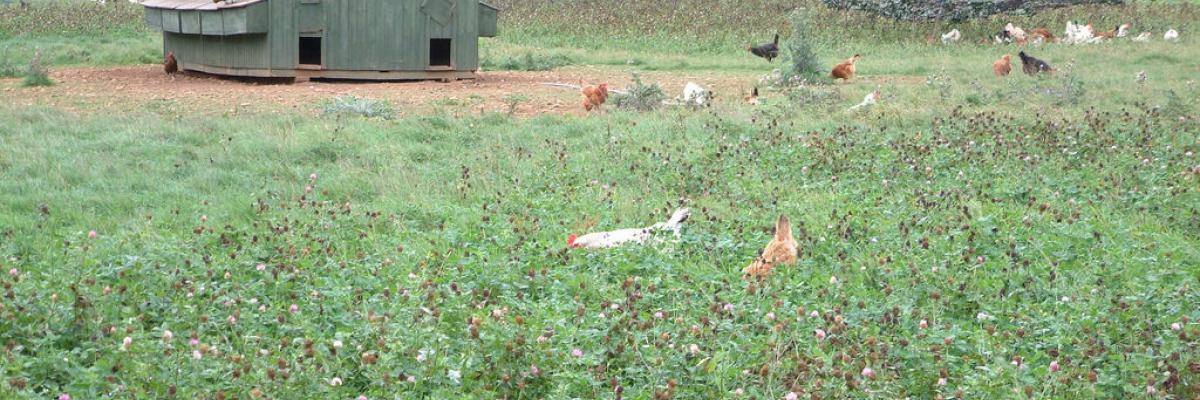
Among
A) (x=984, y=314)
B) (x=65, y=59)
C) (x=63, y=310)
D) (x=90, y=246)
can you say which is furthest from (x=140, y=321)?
(x=65, y=59)

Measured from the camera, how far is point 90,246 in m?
6.30

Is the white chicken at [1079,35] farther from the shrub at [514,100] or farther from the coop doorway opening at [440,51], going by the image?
the shrub at [514,100]

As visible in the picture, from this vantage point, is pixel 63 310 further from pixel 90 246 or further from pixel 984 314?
pixel 984 314

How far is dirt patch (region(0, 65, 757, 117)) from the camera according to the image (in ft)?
43.1

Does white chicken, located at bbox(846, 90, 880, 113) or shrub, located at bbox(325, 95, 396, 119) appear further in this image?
shrub, located at bbox(325, 95, 396, 119)

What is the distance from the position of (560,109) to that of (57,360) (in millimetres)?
9052

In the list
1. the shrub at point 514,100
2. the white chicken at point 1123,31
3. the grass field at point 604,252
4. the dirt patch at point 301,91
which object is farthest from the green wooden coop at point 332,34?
the white chicken at point 1123,31

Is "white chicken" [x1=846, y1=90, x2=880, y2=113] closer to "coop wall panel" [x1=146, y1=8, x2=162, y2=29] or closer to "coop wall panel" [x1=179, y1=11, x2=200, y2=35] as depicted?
"coop wall panel" [x1=179, y1=11, x2=200, y2=35]

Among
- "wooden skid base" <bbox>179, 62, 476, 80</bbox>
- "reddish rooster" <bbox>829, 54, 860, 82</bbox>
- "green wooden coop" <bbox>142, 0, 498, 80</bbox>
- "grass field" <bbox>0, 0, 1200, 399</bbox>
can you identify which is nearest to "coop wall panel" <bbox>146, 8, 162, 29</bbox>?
"green wooden coop" <bbox>142, 0, 498, 80</bbox>

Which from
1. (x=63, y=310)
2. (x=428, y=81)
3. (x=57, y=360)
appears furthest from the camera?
(x=428, y=81)

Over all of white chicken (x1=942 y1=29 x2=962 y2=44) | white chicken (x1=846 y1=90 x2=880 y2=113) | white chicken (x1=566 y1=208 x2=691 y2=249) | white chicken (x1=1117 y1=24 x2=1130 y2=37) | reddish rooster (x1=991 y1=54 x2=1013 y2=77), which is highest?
white chicken (x1=1117 y1=24 x2=1130 y2=37)

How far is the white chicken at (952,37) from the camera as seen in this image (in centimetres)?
2175

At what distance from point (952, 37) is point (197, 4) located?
43.7 feet

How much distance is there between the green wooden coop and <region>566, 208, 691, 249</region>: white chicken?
9.64 m
